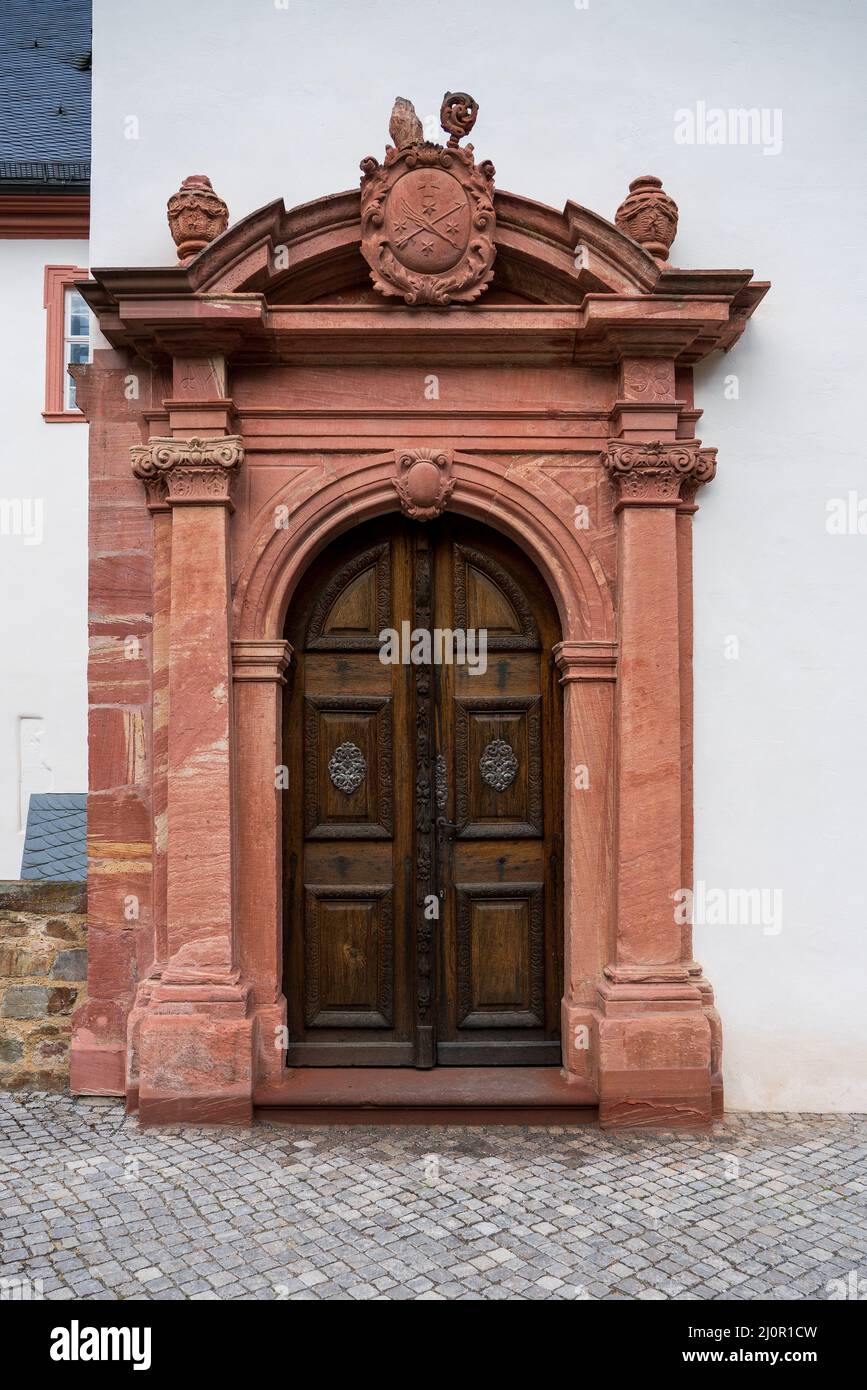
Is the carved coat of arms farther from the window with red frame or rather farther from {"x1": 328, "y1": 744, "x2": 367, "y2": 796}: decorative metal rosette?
the window with red frame

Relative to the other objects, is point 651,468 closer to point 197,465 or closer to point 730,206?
point 730,206

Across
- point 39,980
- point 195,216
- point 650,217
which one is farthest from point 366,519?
point 39,980

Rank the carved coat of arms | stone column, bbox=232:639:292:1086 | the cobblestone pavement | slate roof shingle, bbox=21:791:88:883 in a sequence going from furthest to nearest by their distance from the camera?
slate roof shingle, bbox=21:791:88:883, stone column, bbox=232:639:292:1086, the carved coat of arms, the cobblestone pavement

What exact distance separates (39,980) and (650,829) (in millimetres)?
2886

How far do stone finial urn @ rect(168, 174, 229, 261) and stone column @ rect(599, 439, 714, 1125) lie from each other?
6.59 feet

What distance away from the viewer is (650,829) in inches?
177

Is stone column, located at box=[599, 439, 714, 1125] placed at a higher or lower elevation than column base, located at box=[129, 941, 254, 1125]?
higher

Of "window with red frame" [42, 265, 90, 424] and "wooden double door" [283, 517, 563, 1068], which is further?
"window with red frame" [42, 265, 90, 424]

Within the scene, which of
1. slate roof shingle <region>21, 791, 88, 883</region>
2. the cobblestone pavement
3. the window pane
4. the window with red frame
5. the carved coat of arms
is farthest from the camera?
the window pane

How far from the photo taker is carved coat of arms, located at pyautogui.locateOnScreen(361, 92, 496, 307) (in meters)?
4.46

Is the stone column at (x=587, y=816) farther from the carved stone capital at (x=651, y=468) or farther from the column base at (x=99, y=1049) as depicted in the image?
the column base at (x=99, y=1049)

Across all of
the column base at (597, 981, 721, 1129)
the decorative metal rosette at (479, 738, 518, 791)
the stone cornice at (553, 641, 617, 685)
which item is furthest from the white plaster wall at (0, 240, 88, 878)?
the column base at (597, 981, 721, 1129)

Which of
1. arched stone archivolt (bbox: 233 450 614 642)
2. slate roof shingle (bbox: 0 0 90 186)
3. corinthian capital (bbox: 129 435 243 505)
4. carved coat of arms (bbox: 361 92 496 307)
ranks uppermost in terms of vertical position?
slate roof shingle (bbox: 0 0 90 186)

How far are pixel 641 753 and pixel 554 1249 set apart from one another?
2.01 metres
